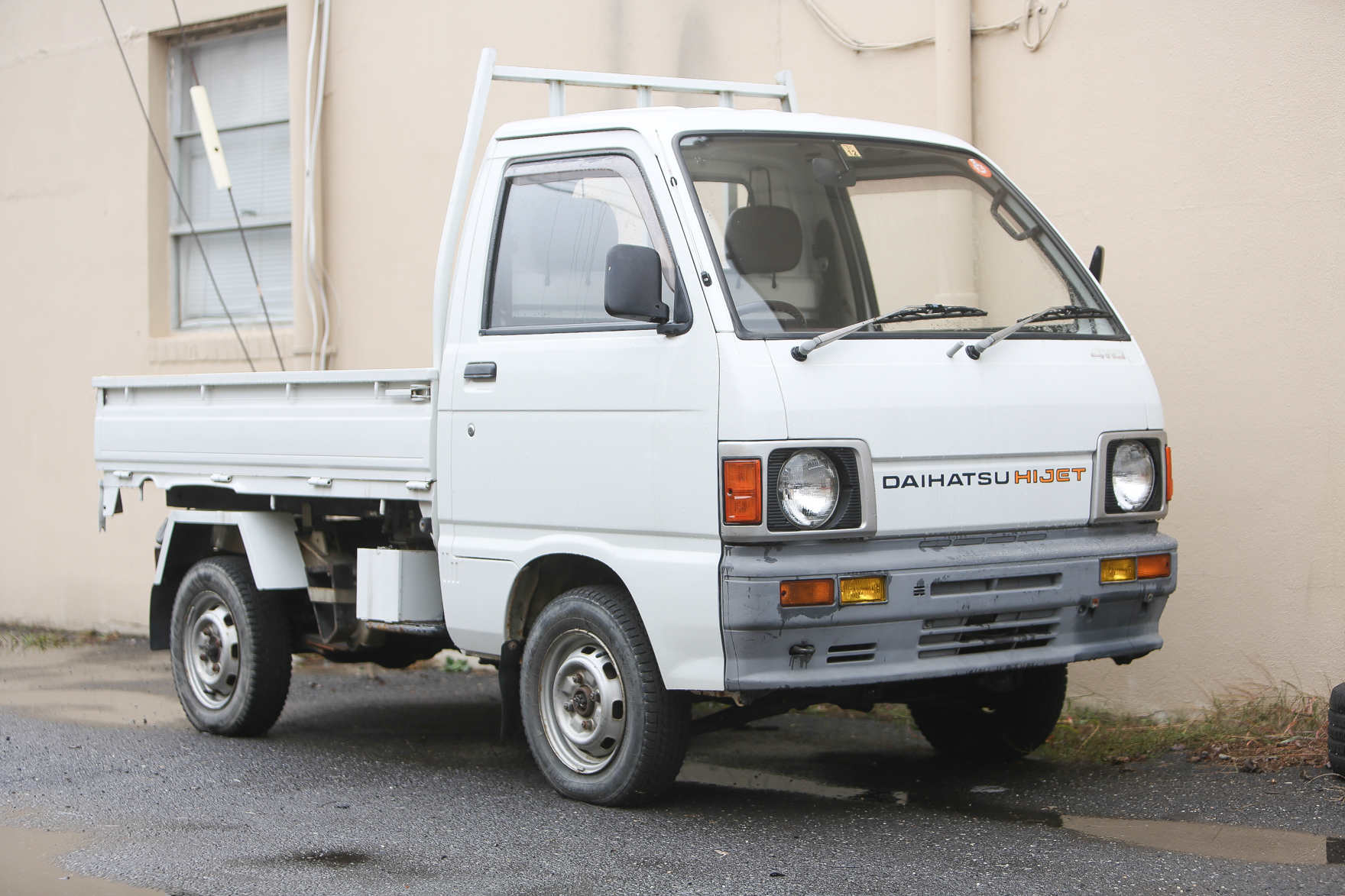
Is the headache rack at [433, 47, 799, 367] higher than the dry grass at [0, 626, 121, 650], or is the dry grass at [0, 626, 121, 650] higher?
the headache rack at [433, 47, 799, 367]

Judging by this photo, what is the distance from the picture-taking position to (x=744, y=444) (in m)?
4.69

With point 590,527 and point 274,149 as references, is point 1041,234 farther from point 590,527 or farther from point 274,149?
point 274,149

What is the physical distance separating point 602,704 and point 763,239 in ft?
5.50

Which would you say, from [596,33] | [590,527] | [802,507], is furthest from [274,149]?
[802,507]

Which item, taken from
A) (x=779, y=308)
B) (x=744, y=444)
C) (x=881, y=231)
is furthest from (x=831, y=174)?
(x=744, y=444)

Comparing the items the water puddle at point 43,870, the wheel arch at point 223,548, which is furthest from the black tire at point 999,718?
the water puddle at point 43,870

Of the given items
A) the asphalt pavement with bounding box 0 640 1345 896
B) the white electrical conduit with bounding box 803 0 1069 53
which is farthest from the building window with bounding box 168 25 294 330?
the white electrical conduit with bounding box 803 0 1069 53

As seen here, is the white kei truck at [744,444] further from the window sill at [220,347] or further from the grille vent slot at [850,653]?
the window sill at [220,347]

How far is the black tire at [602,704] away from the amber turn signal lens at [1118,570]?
1.45 meters

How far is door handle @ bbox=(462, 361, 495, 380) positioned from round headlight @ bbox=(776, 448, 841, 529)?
1.35m

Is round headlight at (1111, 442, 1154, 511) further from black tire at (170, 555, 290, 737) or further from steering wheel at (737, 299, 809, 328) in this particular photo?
black tire at (170, 555, 290, 737)

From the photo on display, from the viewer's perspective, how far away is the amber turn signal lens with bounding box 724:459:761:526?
4680 millimetres

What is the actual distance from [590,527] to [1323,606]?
3.21m

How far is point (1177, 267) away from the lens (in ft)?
22.2
